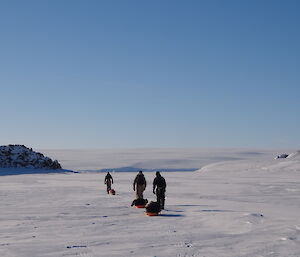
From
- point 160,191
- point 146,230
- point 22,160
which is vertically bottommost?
point 146,230

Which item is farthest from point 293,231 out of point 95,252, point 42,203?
point 42,203

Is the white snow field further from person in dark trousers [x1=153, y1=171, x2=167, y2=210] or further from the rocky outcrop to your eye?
the rocky outcrop

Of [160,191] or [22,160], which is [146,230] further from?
[22,160]

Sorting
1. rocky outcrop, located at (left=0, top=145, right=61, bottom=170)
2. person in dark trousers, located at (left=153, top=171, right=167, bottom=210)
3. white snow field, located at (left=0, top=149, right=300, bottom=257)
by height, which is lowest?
white snow field, located at (left=0, top=149, right=300, bottom=257)

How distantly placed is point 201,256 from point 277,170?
1994 inches

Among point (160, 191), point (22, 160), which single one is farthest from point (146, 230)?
point (22, 160)

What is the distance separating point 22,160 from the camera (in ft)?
266

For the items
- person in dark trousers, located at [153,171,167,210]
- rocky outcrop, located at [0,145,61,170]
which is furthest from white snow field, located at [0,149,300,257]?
rocky outcrop, located at [0,145,61,170]

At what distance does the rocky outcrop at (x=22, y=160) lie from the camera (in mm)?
79438

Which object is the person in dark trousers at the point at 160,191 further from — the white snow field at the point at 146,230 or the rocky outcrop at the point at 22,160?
the rocky outcrop at the point at 22,160

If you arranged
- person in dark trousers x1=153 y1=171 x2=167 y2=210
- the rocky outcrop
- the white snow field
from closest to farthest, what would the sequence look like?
1. the white snow field
2. person in dark trousers x1=153 y1=171 x2=167 y2=210
3. the rocky outcrop

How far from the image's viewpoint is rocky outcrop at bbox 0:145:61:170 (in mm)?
79438

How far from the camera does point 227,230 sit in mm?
13859

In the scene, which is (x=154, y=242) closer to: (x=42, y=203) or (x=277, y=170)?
(x=42, y=203)
